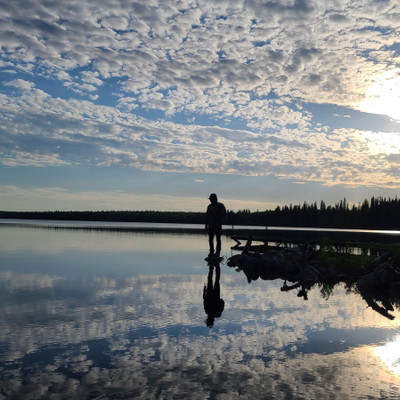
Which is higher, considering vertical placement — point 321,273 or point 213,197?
point 213,197

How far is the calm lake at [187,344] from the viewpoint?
5.60m

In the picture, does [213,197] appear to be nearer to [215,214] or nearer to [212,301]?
[215,214]

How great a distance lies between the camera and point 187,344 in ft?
25.0

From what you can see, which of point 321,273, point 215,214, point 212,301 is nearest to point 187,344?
point 212,301

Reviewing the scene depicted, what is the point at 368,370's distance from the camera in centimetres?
649

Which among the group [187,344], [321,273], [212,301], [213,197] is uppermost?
[213,197]

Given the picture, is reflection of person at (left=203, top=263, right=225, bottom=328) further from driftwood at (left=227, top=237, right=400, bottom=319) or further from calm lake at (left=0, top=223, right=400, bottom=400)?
driftwood at (left=227, top=237, right=400, bottom=319)

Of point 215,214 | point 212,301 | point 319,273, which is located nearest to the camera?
point 212,301

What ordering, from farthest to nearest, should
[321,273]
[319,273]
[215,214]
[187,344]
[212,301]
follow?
[215,214]
[321,273]
[319,273]
[212,301]
[187,344]

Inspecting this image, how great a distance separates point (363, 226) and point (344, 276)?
163 metres

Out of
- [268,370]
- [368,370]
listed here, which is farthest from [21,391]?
[368,370]

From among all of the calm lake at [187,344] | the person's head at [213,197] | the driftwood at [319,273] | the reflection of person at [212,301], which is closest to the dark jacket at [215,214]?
the person's head at [213,197]

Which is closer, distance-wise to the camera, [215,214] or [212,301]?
[212,301]

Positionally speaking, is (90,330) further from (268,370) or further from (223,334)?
(268,370)
